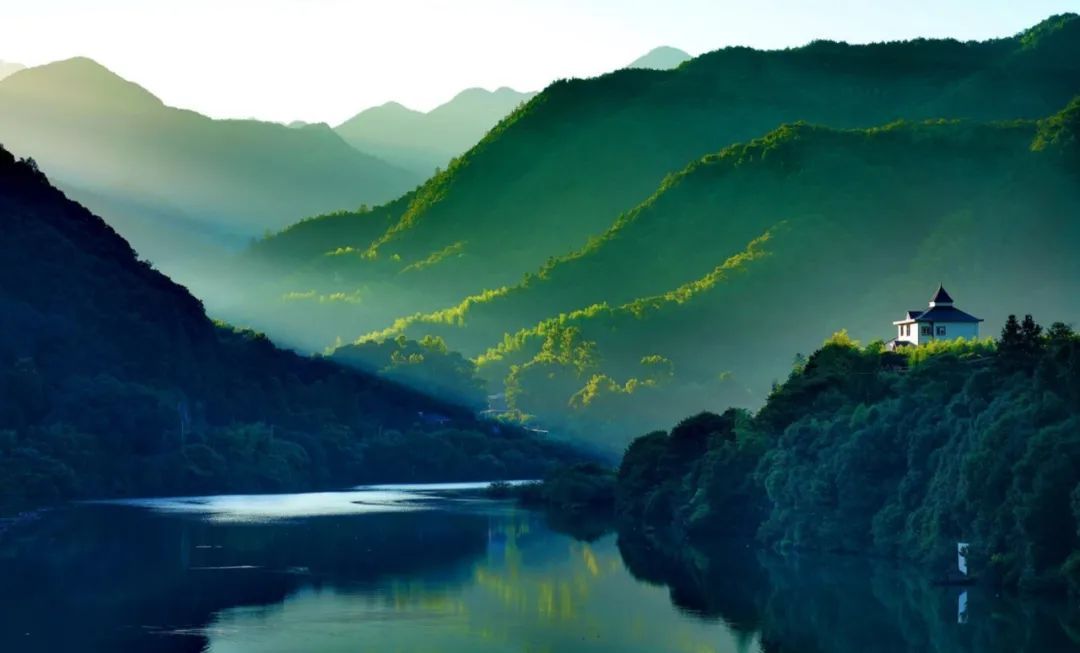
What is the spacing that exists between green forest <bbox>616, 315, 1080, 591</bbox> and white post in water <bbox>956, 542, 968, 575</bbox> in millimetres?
456

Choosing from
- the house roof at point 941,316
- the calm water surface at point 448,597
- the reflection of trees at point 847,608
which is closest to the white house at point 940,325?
the house roof at point 941,316

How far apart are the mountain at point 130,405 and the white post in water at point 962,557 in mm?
68959

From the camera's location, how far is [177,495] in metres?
153

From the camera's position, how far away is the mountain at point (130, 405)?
483 feet

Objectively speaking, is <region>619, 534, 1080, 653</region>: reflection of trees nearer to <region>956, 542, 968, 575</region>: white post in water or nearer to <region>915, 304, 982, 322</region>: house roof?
<region>956, 542, 968, 575</region>: white post in water

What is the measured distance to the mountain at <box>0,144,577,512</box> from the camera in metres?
147

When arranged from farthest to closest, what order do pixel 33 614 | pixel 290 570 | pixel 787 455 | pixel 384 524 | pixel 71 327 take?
pixel 71 327, pixel 384 524, pixel 787 455, pixel 290 570, pixel 33 614

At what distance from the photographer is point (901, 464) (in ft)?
300

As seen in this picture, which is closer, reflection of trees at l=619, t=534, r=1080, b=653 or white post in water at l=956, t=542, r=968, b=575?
reflection of trees at l=619, t=534, r=1080, b=653

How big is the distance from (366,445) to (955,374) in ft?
336

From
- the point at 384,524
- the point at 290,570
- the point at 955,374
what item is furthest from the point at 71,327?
the point at 955,374

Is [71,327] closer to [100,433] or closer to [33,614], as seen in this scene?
[100,433]

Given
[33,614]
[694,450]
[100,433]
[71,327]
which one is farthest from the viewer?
[71,327]

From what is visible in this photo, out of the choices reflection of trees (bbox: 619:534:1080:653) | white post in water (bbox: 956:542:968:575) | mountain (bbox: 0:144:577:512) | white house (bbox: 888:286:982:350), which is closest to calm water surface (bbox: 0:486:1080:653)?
reflection of trees (bbox: 619:534:1080:653)
